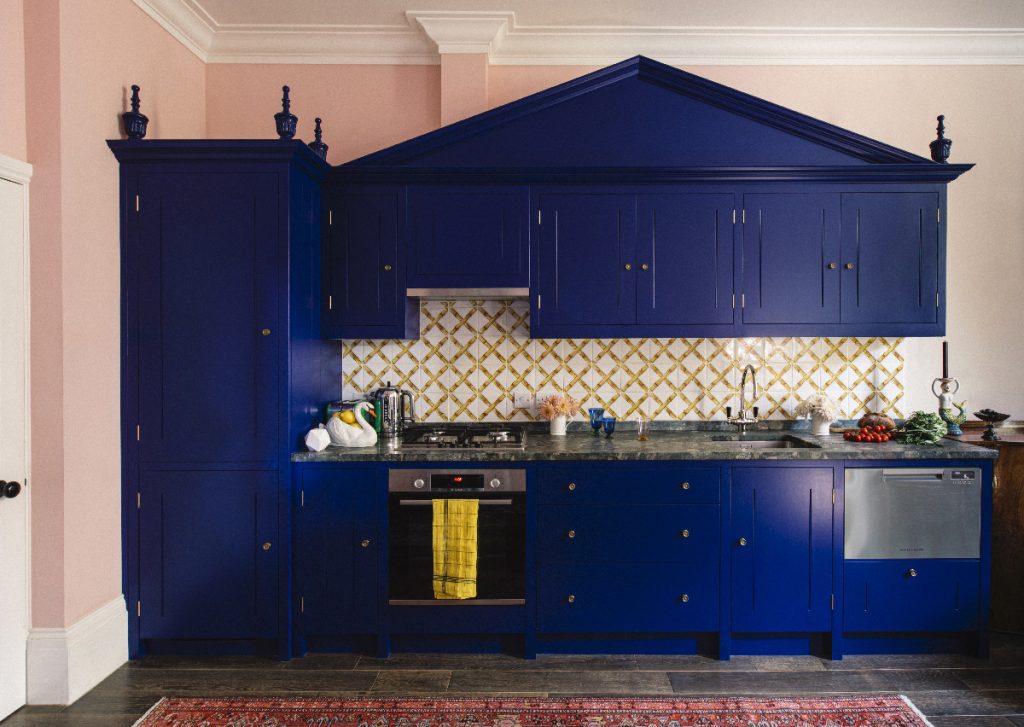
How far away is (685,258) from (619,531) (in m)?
1.41

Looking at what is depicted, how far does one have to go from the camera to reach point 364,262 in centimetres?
354

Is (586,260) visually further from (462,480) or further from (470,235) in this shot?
(462,480)

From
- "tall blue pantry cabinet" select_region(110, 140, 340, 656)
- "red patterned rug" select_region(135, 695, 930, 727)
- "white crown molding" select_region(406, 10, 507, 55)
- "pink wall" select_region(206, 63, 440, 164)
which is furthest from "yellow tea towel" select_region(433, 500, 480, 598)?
"white crown molding" select_region(406, 10, 507, 55)

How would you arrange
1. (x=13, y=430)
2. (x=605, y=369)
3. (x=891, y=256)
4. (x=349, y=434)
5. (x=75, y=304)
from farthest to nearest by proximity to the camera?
(x=605, y=369) < (x=891, y=256) < (x=349, y=434) < (x=75, y=304) < (x=13, y=430)

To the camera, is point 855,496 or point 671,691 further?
point 855,496

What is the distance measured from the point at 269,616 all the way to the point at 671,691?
1823mm

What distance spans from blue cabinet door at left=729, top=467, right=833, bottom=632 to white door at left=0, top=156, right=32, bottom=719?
119 inches

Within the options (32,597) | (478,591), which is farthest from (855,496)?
(32,597)

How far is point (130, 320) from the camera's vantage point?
3.12 metres

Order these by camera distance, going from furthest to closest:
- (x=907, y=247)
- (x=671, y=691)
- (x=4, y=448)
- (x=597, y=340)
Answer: (x=597, y=340) → (x=907, y=247) → (x=671, y=691) → (x=4, y=448)

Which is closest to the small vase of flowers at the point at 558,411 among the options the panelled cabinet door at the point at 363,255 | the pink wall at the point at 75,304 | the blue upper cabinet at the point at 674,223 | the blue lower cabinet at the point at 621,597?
the blue upper cabinet at the point at 674,223

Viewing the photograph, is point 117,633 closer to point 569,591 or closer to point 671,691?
point 569,591

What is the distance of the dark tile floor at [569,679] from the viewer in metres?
2.79

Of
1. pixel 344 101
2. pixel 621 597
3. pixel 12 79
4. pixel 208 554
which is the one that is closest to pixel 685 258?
pixel 621 597
